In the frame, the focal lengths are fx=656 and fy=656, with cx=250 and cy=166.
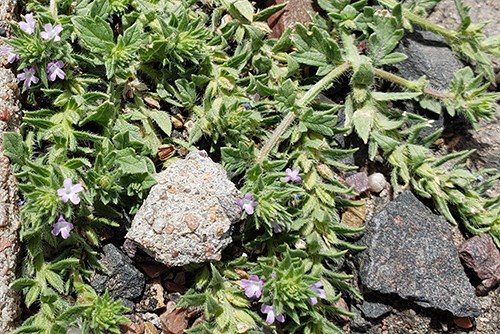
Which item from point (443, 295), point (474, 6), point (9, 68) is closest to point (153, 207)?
point (9, 68)

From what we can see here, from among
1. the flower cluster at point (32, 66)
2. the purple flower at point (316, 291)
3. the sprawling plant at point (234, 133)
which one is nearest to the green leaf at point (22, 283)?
the sprawling plant at point (234, 133)

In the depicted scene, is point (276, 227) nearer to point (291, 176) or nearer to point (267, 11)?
point (291, 176)

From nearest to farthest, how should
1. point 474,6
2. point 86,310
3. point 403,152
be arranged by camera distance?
point 86,310 < point 403,152 < point 474,6

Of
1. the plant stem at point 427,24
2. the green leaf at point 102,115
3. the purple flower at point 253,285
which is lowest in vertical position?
the purple flower at point 253,285

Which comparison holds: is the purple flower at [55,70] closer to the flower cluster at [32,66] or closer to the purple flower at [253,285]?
the flower cluster at [32,66]

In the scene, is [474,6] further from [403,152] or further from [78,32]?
[78,32]

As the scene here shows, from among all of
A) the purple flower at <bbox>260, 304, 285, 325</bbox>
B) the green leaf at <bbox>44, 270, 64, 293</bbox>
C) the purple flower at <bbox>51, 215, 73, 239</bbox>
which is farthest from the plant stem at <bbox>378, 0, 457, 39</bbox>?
the green leaf at <bbox>44, 270, 64, 293</bbox>

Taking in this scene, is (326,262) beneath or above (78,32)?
beneath
